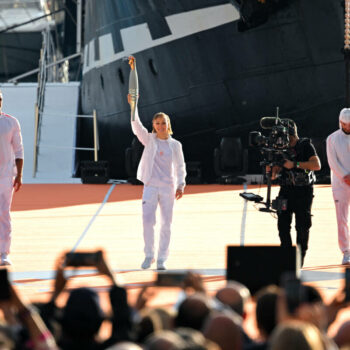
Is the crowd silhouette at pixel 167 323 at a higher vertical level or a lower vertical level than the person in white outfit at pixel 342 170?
lower

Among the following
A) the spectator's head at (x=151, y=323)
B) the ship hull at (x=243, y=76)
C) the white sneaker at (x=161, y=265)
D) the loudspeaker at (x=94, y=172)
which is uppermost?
the ship hull at (x=243, y=76)

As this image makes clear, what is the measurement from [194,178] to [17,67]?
907 inches

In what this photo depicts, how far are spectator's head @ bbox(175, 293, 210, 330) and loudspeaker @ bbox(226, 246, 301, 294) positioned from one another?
154cm

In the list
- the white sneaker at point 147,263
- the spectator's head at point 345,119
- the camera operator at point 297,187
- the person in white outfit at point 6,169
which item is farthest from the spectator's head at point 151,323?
the person in white outfit at point 6,169

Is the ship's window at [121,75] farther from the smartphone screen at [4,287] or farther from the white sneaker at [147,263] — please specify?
the smartphone screen at [4,287]

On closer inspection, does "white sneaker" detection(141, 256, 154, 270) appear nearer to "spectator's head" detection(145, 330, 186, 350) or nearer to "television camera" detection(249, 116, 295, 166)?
"television camera" detection(249, 116, 295, 166)

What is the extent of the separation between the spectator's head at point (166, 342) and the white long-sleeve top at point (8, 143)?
6.73 meters

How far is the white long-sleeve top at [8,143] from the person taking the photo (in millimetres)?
9859

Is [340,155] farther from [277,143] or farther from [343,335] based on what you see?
[343,335]

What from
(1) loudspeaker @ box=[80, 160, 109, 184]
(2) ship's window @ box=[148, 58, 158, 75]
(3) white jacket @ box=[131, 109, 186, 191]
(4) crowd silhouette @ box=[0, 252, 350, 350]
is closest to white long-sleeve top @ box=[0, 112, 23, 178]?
(3) white jacket @ box=[131, 109, 186, 191]

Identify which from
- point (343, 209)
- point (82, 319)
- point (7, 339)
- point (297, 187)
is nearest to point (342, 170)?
point (343, 209)

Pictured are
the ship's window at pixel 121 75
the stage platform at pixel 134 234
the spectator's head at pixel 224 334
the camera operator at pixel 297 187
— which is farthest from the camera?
the ship's window at pixel 121 75

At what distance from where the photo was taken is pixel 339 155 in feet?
32.1

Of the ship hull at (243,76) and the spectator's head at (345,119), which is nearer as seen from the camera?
the spectator's head at (345,119)
